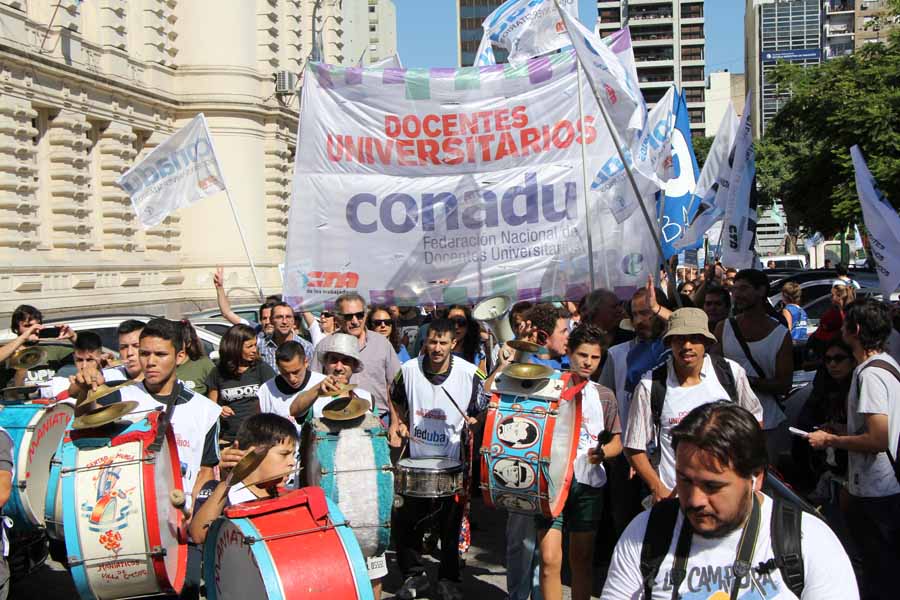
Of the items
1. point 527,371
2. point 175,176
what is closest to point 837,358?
point 527,371

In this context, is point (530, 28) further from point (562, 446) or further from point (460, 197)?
point (562, 446)

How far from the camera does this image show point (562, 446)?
5004 mm

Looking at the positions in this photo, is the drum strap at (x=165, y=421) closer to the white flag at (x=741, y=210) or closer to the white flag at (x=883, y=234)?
the white flag at (x=883, y=234)

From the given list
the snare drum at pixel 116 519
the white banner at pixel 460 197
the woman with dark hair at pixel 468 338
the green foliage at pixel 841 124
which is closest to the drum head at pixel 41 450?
the snare drum at pixel 116 519

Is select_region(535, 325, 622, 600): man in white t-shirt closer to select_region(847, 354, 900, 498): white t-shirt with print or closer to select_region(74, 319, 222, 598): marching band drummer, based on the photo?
select_region(847, 354, 900, 498): white t-shirt with print

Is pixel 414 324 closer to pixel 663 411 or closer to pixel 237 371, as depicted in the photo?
pixel 237 371

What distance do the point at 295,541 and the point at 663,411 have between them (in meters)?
1.87

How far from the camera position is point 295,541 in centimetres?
372

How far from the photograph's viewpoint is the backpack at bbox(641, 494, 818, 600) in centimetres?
269

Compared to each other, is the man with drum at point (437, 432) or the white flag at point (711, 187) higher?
the white flag at point (711, 187)

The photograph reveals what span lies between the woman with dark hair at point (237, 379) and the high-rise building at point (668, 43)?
9917 centimetres

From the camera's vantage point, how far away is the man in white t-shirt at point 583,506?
16.9 feet

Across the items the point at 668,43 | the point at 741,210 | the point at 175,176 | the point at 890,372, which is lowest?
the point at 890,372

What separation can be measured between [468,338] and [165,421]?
3.76m
